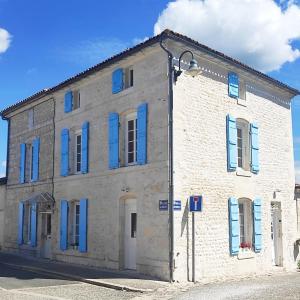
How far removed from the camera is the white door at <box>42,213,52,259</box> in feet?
58.6

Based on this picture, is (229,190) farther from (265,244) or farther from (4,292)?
(4,292)

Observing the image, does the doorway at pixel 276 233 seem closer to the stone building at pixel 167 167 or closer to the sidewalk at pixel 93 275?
the stone building at pixel 167 167

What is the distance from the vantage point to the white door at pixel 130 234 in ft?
44.7

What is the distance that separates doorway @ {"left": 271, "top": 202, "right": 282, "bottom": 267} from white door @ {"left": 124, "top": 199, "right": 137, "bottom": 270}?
5153 mm

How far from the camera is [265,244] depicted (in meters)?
14.9

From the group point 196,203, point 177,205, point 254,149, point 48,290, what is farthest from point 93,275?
point 254,149

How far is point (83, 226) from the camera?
49.9 ft

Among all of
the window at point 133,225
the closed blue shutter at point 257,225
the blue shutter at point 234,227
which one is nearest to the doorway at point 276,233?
the closed blue shutter at point 257,225

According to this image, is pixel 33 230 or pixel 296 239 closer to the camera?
pixel 296 239

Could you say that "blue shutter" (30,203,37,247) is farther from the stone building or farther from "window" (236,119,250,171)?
"window" (236,119,250,171)

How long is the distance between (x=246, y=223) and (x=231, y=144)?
2621mm

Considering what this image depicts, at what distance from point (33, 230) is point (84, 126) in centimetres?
545

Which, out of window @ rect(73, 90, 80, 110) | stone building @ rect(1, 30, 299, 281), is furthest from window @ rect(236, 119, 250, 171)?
window @ rect(73, 90, 80, 110)

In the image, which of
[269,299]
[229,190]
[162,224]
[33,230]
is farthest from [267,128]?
[33,230]
